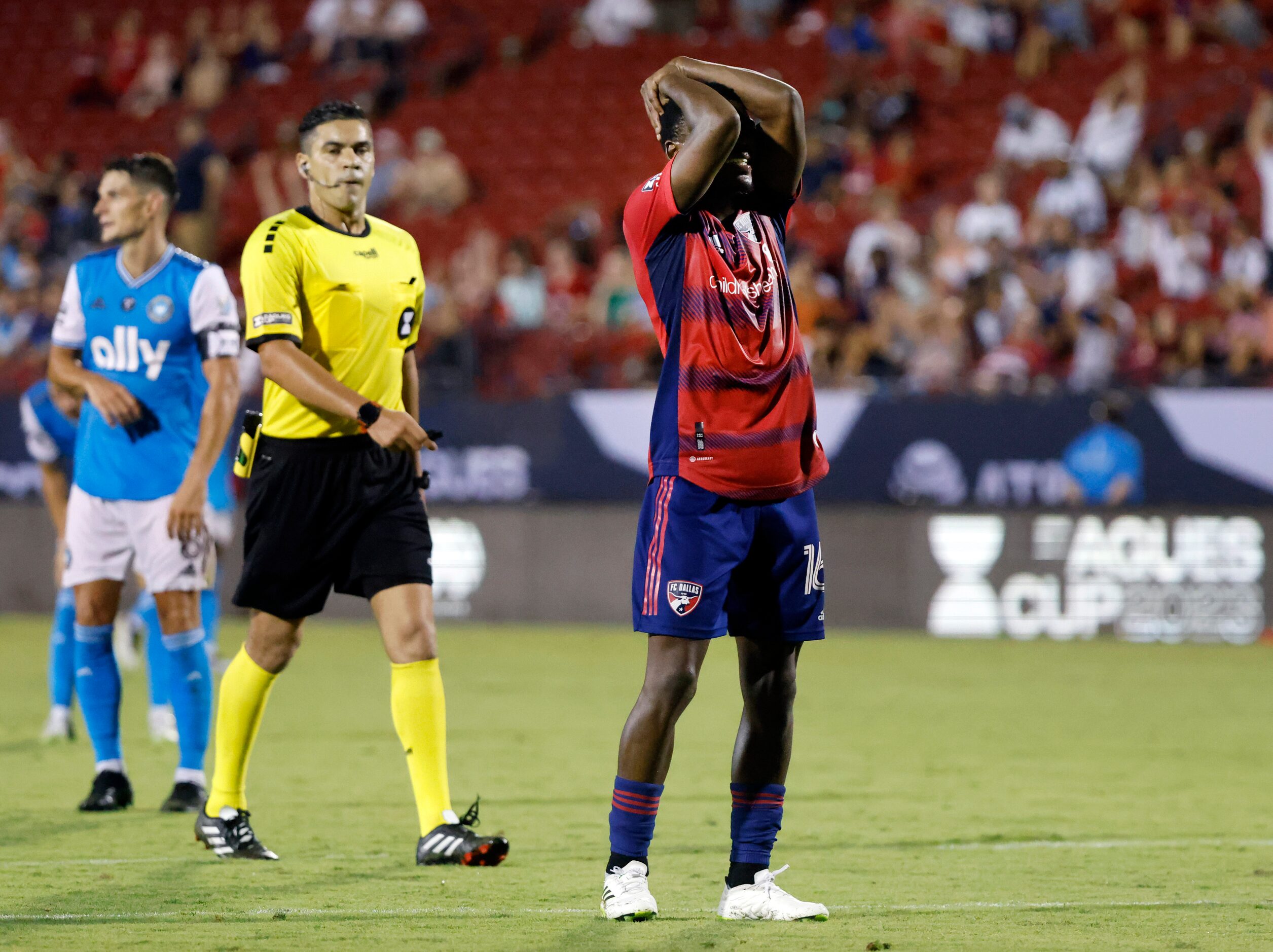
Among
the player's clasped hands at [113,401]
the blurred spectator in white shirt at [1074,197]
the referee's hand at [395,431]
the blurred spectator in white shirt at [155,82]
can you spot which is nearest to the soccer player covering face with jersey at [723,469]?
the referee's hand at [395,431]

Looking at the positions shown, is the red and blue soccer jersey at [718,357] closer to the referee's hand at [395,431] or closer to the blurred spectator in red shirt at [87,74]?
the referee's hand at [395,431]

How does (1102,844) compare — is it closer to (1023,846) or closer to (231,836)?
(1023,846)

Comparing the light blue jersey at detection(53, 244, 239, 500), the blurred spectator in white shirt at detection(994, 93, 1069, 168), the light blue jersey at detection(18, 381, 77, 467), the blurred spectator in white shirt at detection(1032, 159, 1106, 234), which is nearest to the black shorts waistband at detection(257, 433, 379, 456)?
the light blue jersey at detection(53, 244, 239, 500)

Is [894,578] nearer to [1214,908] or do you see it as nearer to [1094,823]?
[1094,823]

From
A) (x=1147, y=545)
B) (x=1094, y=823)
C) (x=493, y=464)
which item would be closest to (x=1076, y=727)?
(x=1094, y=823)

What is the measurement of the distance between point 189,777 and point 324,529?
1611 millimetres

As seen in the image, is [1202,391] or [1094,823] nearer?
[1094,823]

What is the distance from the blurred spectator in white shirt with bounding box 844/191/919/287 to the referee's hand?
11.4 metres

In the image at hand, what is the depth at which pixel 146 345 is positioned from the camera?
23.5 feet

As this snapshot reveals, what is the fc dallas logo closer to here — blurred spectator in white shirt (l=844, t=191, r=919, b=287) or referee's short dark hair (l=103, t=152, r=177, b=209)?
referee's short dark hair (l=103, t=152, r=177, b=209)

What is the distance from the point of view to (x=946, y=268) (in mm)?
16953

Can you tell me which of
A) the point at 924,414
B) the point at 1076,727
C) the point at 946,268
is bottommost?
the point at 1076,727

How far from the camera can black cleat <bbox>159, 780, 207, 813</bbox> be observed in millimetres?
7066

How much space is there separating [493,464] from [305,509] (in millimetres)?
9906
